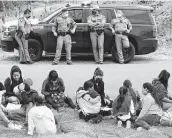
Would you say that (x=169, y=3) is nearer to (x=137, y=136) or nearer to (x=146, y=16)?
(x=146, y=16)

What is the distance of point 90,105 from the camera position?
388 inches

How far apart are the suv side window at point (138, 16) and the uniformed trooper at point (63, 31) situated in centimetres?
200

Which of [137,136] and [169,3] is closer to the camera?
[137,136]

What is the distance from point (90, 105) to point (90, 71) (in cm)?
471

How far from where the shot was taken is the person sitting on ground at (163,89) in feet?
32.3

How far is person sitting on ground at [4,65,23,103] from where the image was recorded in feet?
33.7

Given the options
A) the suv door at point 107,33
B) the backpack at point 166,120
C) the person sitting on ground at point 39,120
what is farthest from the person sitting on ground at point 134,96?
the suv door at point 107,33

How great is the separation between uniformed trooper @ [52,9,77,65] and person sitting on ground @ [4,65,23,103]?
5190 millimetres

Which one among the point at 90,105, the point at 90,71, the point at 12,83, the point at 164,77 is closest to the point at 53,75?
the point at 12,83

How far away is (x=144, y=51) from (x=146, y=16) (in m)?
1.17

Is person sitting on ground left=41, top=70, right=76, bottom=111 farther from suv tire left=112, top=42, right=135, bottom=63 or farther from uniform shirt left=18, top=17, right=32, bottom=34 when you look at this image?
suv tire left=112, top=42, right=135, bottom=63

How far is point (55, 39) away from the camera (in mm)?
16031

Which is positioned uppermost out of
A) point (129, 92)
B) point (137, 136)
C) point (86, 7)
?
point (86, 7)

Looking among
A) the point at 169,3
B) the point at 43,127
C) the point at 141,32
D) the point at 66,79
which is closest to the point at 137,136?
the point at 43,127
